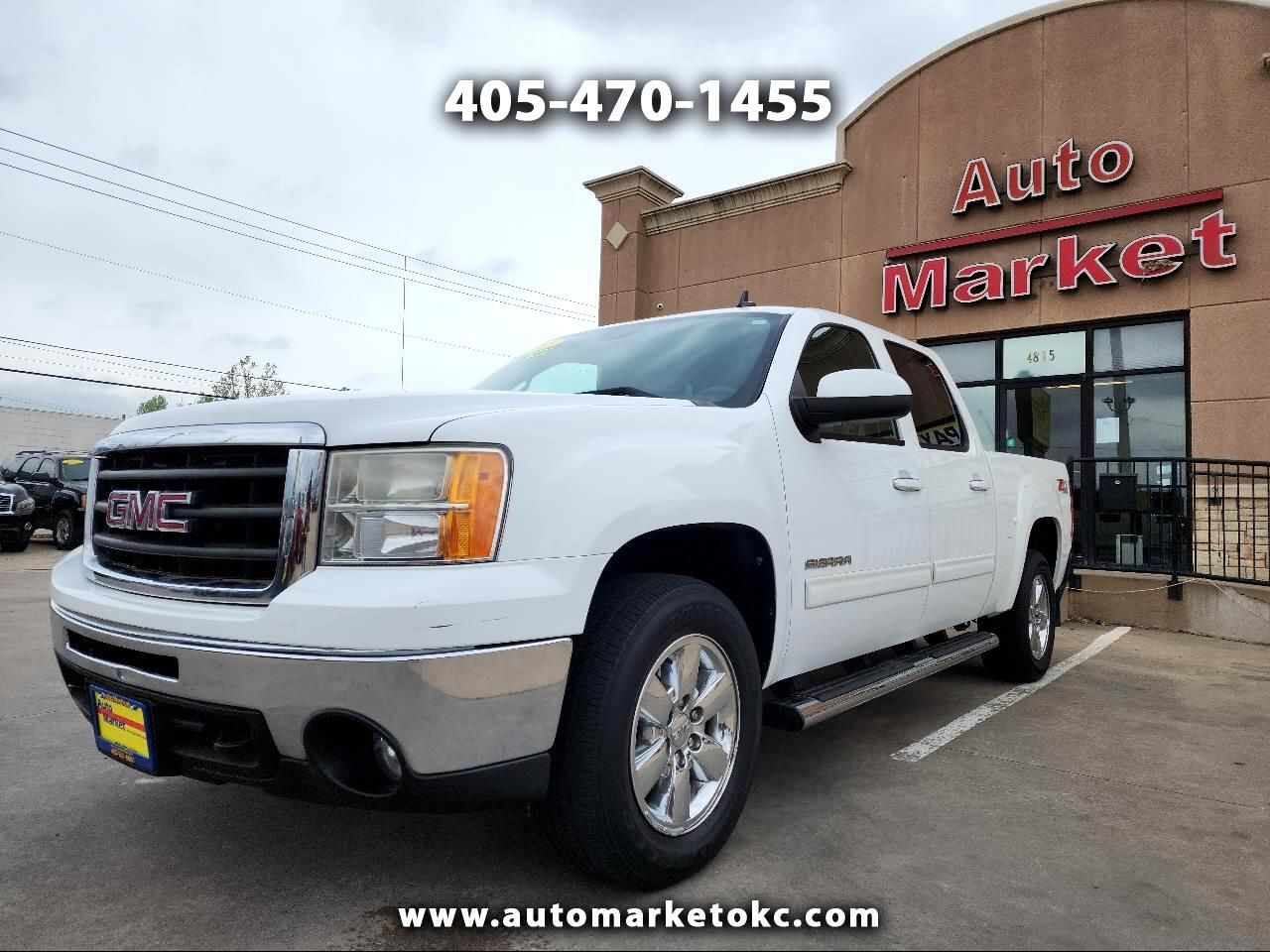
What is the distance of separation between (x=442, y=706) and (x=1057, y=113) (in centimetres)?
1296

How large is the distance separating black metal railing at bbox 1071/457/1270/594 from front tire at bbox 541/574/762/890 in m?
7.68

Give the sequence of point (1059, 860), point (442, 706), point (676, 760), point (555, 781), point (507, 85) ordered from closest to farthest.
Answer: point (442, 706), point (555, 781), point (676, 760), point (1059, 860), point (507, 85)

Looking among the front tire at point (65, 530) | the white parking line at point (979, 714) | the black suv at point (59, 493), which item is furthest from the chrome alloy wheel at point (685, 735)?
the front tire at point (65, 530)

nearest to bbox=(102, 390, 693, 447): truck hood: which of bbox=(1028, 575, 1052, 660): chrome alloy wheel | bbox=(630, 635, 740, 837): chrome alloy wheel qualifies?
bbox=(630, 635, 740, 837): chrome alloy wheel

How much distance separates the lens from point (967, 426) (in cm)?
475

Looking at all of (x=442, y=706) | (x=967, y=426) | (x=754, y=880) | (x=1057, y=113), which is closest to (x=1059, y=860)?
(x=754, y=880)

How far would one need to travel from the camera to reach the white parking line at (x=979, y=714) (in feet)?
13.3

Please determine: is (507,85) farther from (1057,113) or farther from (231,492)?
(231,492)

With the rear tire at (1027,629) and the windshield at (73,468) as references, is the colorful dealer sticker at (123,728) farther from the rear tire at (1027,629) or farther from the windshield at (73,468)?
the windshield at (73,468)

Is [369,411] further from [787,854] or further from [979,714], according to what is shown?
[979,714]

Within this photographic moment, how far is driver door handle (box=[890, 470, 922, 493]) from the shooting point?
373cm

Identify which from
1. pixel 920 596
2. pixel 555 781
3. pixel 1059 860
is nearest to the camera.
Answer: pixel 555 781

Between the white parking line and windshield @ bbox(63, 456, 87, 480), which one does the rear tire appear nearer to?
the white parking line

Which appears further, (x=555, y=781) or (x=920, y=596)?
(x=920, y=596)
